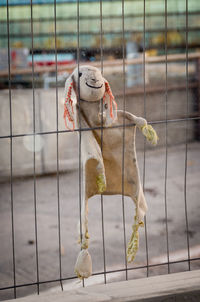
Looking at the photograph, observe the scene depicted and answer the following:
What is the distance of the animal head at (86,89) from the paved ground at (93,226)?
2.72 ft

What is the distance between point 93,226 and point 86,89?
4.57 ft

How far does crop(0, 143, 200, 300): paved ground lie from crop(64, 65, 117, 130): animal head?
32.6 inches

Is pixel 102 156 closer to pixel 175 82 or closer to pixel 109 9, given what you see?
pixel 175 82

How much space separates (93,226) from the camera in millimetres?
2752

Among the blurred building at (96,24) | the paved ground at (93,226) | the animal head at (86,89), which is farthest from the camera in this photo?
the blurred building at (96,24)

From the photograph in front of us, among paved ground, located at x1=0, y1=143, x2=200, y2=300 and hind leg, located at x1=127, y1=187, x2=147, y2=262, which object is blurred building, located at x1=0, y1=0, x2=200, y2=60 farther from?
hind leg, located at x1=127, y1=187, x2=147, y2=262

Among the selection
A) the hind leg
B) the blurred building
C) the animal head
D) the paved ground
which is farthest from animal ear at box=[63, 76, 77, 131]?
the blurred building

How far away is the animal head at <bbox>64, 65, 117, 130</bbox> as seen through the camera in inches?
58.9

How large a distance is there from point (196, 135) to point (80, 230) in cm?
331

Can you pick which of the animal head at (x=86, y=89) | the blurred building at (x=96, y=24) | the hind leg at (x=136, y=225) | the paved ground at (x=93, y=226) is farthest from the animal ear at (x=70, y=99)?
the blurred building at (x=96, y=24)

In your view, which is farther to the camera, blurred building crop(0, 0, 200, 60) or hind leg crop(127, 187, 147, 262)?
blurred building crop(0, 0, 200, 60)

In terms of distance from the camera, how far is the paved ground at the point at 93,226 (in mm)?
2209

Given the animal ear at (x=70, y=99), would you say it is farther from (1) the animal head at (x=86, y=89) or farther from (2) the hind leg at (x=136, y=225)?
(2) the hind leg at (x=136, y=225)

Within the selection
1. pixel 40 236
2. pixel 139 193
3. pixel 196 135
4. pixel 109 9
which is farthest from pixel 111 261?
pixel 109 9
